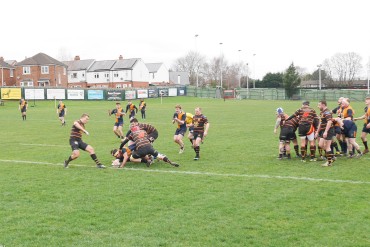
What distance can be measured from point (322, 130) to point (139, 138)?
20.4 ft

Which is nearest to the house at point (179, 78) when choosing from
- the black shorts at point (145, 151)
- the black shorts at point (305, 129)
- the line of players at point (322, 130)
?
the line of players at point (322, 130)

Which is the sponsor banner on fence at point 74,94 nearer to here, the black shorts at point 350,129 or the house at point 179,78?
the black shorts at point 350,129

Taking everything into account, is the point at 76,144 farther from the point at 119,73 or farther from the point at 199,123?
the point at 119,73

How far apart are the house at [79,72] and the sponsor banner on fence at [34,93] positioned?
4300cm

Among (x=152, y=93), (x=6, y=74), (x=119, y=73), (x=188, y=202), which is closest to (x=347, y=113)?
(x=188, y=202)

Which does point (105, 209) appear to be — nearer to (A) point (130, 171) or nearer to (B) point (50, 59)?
(A) point (130, 171)

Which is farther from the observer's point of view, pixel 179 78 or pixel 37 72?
pixel 179 78

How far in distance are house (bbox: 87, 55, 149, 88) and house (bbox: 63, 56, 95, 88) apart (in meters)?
1.13

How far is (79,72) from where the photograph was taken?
108 m

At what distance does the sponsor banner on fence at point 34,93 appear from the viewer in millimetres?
62784

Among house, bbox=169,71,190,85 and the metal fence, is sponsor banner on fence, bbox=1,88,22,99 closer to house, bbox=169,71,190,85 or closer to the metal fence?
the metal fence

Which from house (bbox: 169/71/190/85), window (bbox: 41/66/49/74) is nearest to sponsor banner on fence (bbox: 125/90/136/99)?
window (bbox: 41/66/49/74)

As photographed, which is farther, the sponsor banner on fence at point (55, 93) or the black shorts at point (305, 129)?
the sponsor banner on fence at point (55, 93)

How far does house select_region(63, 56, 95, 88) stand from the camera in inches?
4213
